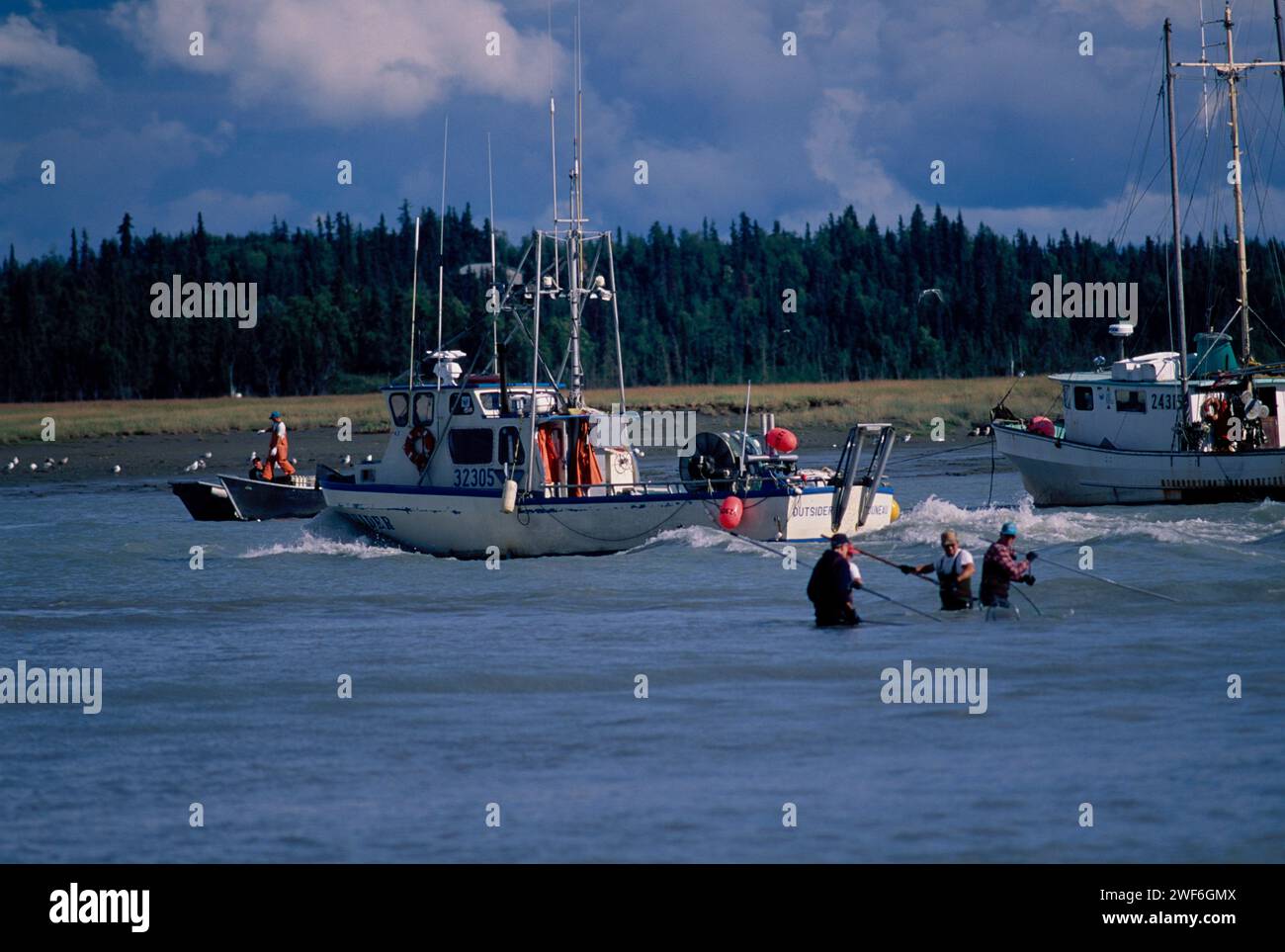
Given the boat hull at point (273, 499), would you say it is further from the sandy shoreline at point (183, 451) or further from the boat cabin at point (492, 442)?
the sandy shoreline at point (183, 451)

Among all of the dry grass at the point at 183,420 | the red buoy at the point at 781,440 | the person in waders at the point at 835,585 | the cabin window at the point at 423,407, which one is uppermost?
the dry grass at the point at 183,420

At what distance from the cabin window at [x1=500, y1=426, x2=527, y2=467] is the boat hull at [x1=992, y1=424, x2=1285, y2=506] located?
50.2 ft

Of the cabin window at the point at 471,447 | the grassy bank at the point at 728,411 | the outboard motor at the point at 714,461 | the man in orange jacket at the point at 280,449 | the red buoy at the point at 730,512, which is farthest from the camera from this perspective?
the grassy bank at the point at 728,411

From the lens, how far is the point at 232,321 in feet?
424

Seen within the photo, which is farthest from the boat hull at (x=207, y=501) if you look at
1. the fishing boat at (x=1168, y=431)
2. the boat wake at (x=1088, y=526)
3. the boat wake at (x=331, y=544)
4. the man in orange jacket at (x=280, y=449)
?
the fishing boat at (x=1168, y=431)

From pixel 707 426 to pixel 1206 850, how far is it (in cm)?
5453

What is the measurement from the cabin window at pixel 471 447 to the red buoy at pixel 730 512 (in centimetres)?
427

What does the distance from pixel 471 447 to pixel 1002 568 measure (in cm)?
1129

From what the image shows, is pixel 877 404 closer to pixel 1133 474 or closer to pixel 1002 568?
pixel 1133 474

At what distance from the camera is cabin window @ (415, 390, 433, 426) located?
29328 millimetres

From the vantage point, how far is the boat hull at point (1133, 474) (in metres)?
35.8

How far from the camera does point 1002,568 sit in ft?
66.5

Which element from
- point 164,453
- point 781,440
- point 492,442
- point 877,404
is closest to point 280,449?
point 492,442
